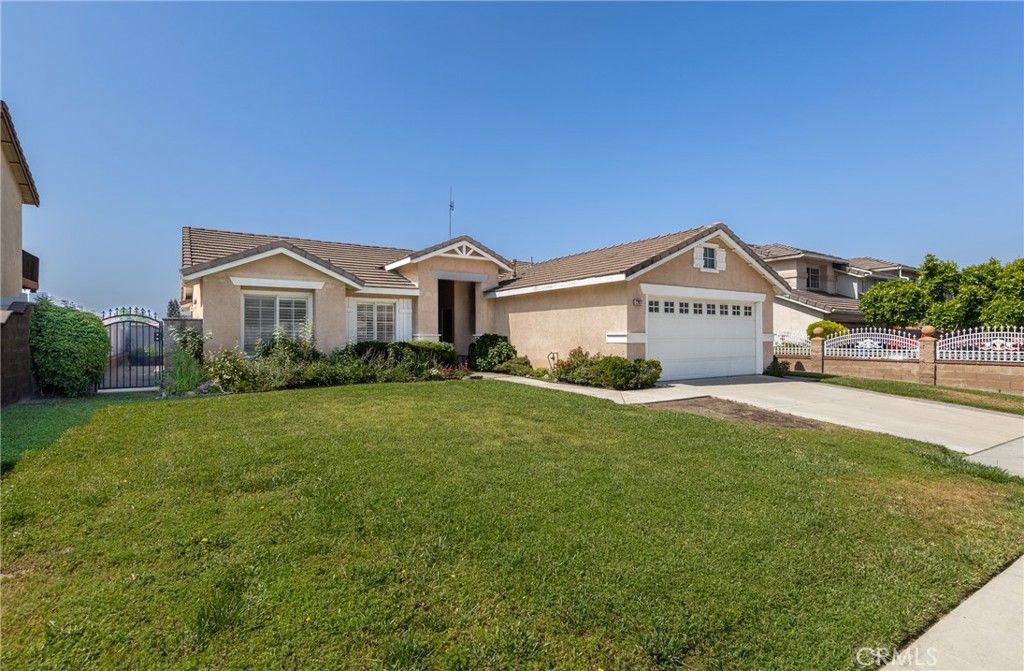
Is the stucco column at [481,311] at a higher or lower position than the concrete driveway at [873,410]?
higher

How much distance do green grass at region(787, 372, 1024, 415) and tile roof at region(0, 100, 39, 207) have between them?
23982 mm

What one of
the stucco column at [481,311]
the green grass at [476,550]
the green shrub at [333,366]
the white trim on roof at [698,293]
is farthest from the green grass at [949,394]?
the green shrub at [333,366]

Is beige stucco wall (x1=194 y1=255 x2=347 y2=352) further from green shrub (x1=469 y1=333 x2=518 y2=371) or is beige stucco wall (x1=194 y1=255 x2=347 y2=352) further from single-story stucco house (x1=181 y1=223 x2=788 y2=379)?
green shrub (x1=469 y1=333 x2=518 y2=371)

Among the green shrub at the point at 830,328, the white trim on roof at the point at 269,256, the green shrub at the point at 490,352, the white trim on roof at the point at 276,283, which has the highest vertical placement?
the white trim on roof at the point at 269,256

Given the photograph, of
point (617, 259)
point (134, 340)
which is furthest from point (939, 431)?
point (134, 340)

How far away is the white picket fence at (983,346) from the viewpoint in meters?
14.0

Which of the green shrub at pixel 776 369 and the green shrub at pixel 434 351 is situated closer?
the green shrub at pixel 434 351

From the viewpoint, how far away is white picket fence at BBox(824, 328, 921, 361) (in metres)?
16.4

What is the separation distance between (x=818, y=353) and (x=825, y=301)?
8.66 m

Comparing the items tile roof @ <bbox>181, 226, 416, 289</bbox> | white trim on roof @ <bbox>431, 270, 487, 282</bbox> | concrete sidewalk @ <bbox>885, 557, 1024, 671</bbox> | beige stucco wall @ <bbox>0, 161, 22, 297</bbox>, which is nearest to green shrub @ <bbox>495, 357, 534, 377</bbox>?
white trim on roof @ <bbox>431, 270, 487, 282</bbox>

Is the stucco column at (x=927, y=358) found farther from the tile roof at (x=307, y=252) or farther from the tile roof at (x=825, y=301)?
the tile roof at (x=307, y=252)

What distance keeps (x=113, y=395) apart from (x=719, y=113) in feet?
66.1

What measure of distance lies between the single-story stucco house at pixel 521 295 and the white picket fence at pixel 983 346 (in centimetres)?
525

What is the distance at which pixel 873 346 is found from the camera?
17281 millimetres
